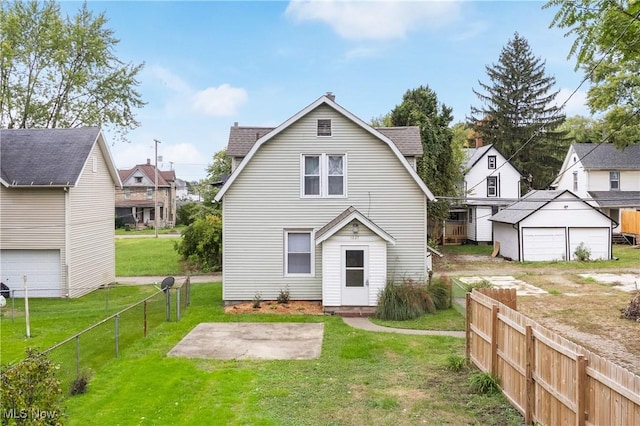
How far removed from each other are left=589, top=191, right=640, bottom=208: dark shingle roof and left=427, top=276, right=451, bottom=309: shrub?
24460 millimetres

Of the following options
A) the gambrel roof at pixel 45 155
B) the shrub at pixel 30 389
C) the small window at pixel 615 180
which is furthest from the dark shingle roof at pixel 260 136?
the small window at pixel 615 180

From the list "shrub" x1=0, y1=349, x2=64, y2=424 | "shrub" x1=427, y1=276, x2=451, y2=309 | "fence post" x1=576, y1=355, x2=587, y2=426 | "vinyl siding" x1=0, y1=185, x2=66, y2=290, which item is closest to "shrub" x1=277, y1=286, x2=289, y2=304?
"shrub" x1=427, y1=276, x2=451, y2=309

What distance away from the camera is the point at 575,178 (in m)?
40.0

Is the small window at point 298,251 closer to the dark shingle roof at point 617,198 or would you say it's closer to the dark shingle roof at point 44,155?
the dark shingle roof at point 44,155

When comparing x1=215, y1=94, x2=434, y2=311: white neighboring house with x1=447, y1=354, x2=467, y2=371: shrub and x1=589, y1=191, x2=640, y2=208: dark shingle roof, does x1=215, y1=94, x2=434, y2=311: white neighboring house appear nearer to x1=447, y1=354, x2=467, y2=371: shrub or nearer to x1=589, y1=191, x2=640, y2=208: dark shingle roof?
x1=447, y1=354, x2=467, y2=371: shrub

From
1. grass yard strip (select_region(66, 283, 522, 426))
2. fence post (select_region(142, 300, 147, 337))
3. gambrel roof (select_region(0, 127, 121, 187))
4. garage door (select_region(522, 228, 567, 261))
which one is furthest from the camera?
garage door (select_region(522, 228, 567, 261))

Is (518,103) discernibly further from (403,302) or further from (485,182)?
(403,302)

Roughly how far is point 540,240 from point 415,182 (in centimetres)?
1482

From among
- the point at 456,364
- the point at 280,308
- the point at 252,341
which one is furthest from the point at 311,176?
the point at 456,364

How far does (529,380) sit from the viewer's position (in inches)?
271

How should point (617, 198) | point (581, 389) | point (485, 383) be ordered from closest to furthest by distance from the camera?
point (581, 389), point (485, 383), point (617, 198)

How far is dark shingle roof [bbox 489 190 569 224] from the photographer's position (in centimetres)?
2779

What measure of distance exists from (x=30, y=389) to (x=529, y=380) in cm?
647

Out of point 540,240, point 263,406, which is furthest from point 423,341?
point 540,240
